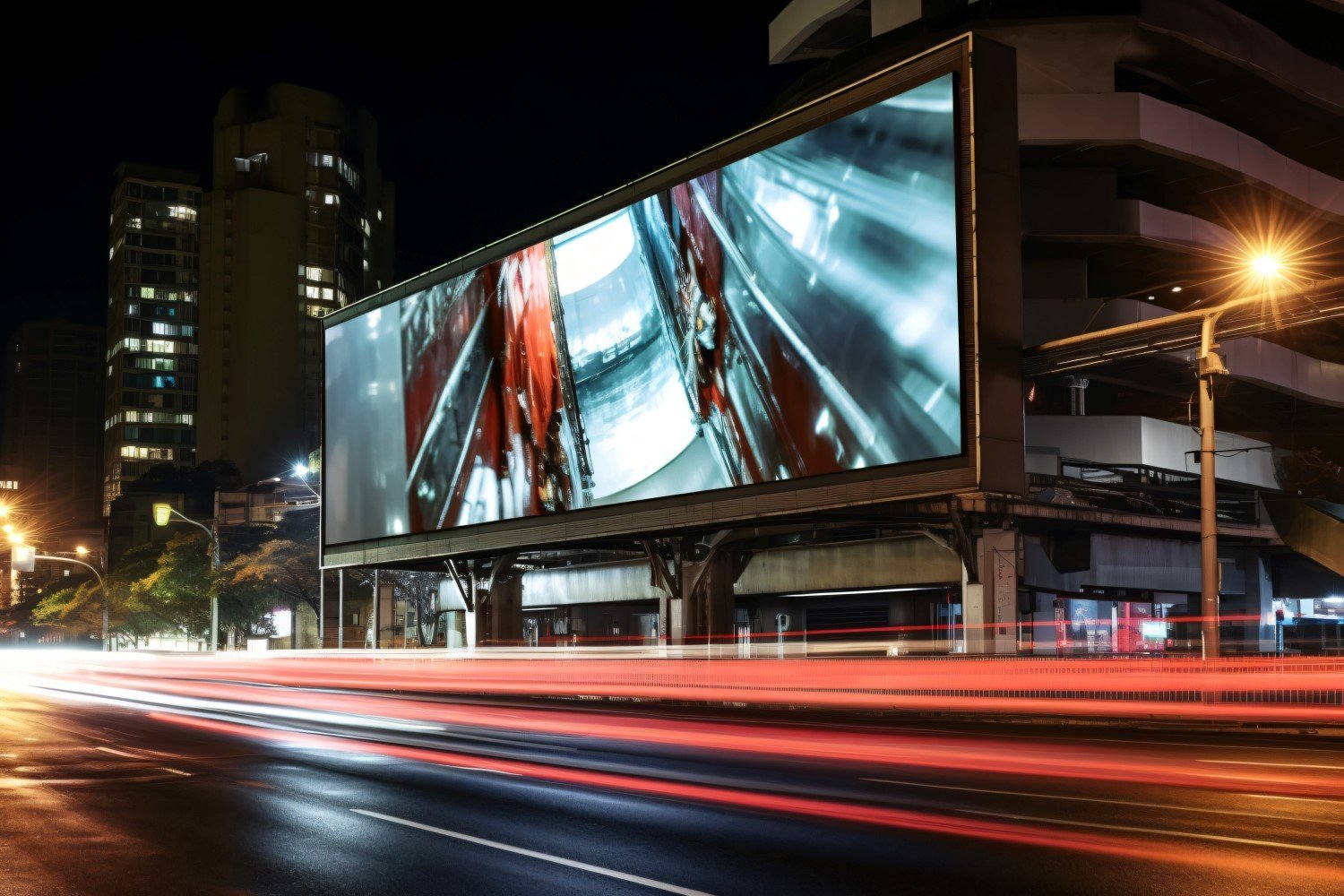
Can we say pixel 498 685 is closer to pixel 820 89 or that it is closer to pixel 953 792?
pixel 953 792

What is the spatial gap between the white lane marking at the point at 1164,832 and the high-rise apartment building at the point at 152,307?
629ft

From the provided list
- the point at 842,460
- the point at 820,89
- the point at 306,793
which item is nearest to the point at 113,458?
the point at 820,89

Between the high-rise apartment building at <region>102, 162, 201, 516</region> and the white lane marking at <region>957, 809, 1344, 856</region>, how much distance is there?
191755 mm

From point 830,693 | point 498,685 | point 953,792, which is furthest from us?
point 498,685

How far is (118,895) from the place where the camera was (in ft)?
31.0

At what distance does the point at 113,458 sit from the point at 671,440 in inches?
6842

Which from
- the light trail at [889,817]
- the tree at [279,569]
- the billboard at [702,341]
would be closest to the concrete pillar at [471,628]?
the billboard at [702,341]

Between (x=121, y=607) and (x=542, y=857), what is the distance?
10101 cm

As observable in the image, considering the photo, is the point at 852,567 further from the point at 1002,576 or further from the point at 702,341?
the point at 702,341

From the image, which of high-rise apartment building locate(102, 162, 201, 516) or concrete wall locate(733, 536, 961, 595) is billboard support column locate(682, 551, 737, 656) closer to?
concrete wall locate(733, 536, 961, 595)

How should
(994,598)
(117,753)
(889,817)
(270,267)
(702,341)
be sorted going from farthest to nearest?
(270,267) → (702,341) → (994,598) → (117,753) → (889,817)

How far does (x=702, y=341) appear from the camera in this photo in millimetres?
38219

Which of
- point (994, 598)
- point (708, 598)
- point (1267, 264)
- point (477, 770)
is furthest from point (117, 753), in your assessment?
point (708, 598)

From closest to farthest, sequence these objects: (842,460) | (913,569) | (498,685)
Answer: (842,460) → (498,685) → (913,569)
